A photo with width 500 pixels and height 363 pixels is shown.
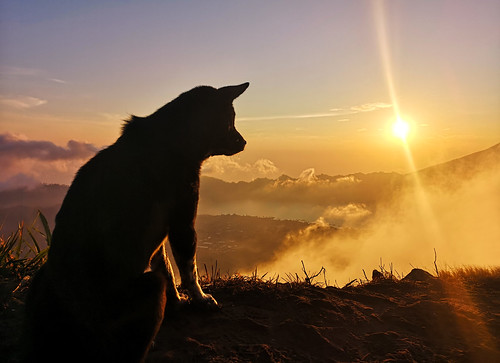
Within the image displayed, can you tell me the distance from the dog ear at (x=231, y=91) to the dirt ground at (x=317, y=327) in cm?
287

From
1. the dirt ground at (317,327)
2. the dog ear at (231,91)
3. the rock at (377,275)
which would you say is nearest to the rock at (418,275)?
the rock at (377,275)

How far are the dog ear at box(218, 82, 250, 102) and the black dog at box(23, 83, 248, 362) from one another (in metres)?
1.30

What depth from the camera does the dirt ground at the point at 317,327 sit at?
4332mm

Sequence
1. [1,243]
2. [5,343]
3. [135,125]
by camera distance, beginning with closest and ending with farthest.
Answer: [5,343], [135,125], [1,243]

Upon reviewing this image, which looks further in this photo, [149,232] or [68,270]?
[149,232]

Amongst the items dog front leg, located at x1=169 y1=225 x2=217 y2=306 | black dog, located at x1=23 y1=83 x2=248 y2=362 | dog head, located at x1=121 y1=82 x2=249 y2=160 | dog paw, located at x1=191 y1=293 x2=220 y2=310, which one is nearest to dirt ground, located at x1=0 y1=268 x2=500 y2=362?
dog paw, located at x1=191 y1=293 x2=220 y2=310

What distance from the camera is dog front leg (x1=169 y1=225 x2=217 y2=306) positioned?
458cm

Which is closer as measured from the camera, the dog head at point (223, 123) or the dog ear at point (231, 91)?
the dog head at point (223, 123)

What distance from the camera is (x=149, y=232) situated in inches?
154

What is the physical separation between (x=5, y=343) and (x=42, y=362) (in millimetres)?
1419

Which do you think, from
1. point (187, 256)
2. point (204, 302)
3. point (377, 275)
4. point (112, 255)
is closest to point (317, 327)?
point (204, 302)

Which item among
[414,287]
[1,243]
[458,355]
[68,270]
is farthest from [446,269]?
[1,243]

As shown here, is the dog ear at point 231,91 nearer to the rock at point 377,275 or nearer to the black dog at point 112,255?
the black dog at point 112,255

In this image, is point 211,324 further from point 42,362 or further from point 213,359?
point 42,362
